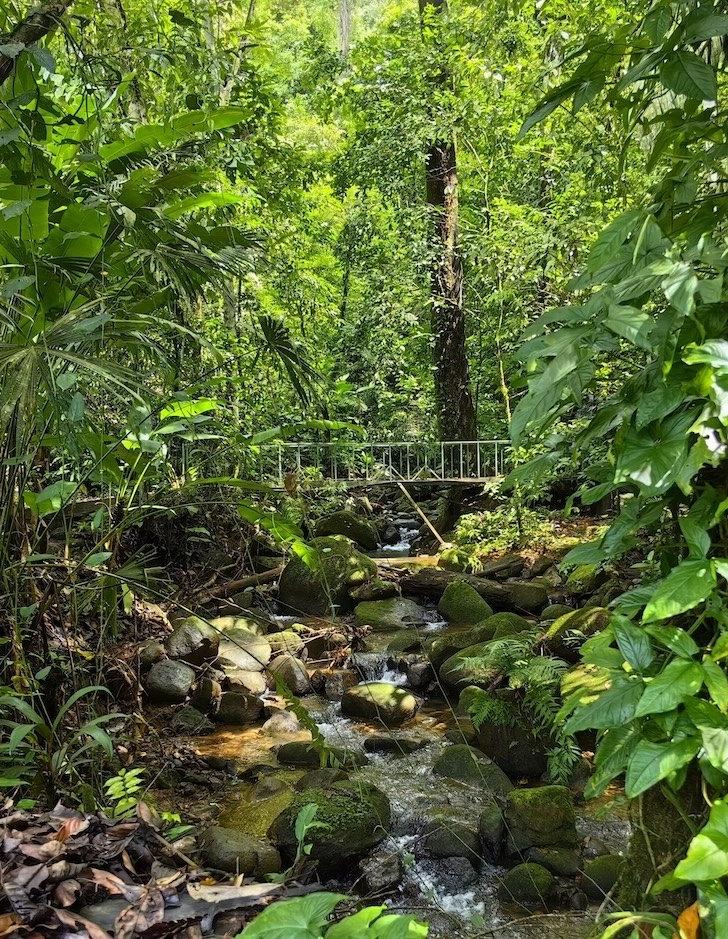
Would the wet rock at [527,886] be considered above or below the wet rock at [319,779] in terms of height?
below

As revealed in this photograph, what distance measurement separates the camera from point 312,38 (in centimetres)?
1143

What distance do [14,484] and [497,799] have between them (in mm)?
3035

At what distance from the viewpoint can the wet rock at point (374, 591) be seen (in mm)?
7777

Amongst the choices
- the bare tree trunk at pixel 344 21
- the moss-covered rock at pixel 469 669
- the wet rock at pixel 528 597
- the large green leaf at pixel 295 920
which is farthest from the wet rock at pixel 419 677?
the bare tree trunk at pixel 344 21

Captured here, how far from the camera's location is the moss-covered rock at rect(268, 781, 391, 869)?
11.4 ft

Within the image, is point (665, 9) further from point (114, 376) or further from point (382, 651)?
point (382, 651)

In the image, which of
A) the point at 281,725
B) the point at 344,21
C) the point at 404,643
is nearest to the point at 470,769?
the point at 281,725

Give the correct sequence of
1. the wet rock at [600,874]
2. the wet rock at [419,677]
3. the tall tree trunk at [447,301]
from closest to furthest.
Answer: the wet rock at [600,874], the wet rock at [419,677], the tall tree trunk at [447,301]

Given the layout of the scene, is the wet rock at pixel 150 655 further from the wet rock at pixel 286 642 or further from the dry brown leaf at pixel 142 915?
the dry brown leaf at pixel 142 915

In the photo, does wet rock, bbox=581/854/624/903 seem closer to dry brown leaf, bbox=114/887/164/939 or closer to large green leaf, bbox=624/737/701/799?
dry brown leaf, bbox=114/887/164/939

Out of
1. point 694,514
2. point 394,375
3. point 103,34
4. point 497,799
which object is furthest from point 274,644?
point 394,375

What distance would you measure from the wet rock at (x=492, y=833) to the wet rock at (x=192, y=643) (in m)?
2.67

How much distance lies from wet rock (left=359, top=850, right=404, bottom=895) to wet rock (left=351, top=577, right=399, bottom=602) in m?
4.17

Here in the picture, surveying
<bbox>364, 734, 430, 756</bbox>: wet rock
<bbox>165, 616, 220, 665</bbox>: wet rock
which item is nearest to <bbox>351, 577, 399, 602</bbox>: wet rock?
<bbox>165, 616, 220, 665</bbox>: wet rock
